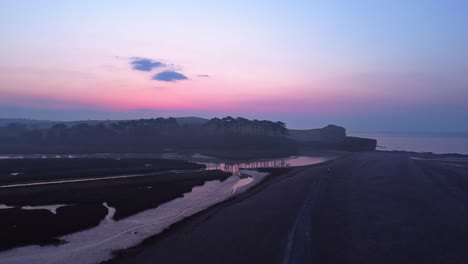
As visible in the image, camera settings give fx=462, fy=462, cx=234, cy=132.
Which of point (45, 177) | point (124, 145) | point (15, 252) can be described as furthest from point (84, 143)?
point (15, 252)

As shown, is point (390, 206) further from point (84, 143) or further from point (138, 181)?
point (84, 143)

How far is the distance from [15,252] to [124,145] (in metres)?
111

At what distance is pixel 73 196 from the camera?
1377 inches

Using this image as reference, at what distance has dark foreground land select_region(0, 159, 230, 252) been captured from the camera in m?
23.1

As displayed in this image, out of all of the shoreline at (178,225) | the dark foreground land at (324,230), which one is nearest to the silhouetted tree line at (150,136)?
the shoreline at (178,225)

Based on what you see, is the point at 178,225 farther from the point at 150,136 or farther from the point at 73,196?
the point at 150,136

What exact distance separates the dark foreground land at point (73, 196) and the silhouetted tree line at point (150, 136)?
5987 cm

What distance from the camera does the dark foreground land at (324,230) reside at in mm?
17203

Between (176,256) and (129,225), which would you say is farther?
(129,225)

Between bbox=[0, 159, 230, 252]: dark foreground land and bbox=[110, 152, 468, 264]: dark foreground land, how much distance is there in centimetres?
543

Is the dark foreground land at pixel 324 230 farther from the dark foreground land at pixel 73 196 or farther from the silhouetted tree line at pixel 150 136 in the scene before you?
the silhouetted tree line at pixel 150 136

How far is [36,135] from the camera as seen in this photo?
136500 mm

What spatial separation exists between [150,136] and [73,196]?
4215 inches

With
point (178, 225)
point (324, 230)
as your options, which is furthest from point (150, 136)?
point (324, 230)
